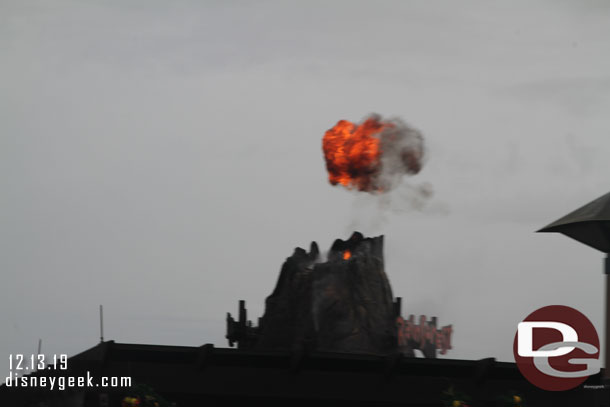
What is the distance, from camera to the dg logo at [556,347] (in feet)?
82.3

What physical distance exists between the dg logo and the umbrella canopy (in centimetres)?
210

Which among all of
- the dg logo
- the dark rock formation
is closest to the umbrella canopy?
the dg logo

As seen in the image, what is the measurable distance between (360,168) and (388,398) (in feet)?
83.0

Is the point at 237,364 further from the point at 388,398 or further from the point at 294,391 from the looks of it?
the point at 388,398

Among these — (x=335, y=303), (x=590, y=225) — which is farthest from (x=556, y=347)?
(x=335, y=303)

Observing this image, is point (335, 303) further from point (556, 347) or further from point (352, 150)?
point (556, 347)

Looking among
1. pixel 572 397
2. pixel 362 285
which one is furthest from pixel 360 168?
pixel 572 397

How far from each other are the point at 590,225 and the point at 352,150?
88.0 feet

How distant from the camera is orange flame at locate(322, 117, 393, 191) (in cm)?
5000

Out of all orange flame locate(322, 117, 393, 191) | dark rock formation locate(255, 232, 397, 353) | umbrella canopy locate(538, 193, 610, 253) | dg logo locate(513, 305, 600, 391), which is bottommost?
dg logo locate(513, 305, 600, 391)

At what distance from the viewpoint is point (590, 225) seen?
79.1 ft

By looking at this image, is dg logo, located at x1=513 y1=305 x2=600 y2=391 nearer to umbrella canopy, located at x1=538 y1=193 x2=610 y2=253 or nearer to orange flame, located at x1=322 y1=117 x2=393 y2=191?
umbrella canopy, located at x1=538 y1=193 x2=610 y2=253

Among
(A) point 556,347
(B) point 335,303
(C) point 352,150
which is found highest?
(C) point 352,150

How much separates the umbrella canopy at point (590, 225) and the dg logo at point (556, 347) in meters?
2.10
